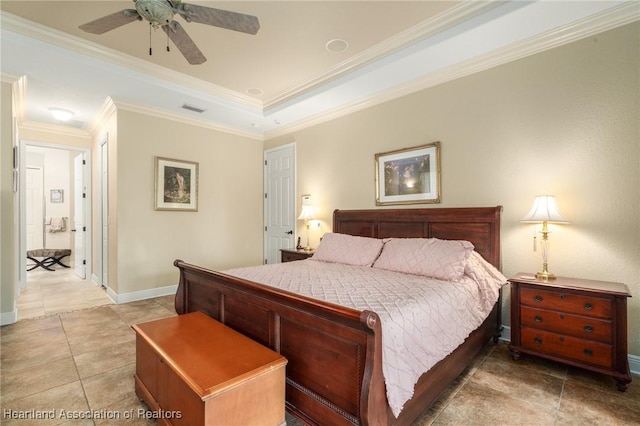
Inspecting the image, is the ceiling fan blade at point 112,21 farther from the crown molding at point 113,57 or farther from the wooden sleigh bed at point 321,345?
the wooden sleigh bed at point 321,345

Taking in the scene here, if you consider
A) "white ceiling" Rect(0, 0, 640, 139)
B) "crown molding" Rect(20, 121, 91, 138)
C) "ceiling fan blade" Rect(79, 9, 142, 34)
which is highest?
"white ceiling" Rect(0, 0, 640, 139)

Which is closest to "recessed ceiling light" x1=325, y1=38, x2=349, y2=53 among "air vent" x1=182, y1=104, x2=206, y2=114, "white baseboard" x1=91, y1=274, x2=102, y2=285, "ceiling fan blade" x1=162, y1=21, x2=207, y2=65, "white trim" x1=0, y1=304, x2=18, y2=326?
"ceiling fan blade" x1=162, y1=21, x2=207, y2=65

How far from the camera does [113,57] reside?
324cm

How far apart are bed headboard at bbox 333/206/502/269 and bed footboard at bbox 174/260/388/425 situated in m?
2.10

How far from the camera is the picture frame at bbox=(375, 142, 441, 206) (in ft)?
11.1

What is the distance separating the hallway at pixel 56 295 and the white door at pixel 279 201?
8.40 ft

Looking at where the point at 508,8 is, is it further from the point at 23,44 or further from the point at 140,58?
the point at 23,44

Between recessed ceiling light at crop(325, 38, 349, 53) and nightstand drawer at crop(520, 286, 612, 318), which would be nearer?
nightstand drawer at crop(520, 286, 612, 318)

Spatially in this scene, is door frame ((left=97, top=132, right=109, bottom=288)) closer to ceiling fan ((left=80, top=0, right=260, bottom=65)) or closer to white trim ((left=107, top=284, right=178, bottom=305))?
white trim ((left=107, top=284, right=178, bottom=305))

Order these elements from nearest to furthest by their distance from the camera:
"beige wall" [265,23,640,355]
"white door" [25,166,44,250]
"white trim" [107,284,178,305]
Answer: "beige wall" [265,23,640,355]
"white trim" [107,284,178,305]
"white door" [25,166,44,250]

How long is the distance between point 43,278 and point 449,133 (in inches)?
289

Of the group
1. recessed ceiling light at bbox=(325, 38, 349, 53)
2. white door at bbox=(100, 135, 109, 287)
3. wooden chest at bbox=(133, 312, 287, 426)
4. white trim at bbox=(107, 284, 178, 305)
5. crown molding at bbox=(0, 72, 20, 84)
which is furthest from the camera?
white door at bbox=(100, 135, 109, 287)

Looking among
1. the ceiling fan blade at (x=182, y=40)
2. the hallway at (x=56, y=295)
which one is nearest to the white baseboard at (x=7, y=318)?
the hallway at (x=56, y=295)

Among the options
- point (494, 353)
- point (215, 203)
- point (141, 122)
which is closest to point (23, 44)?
point (141, 122)
